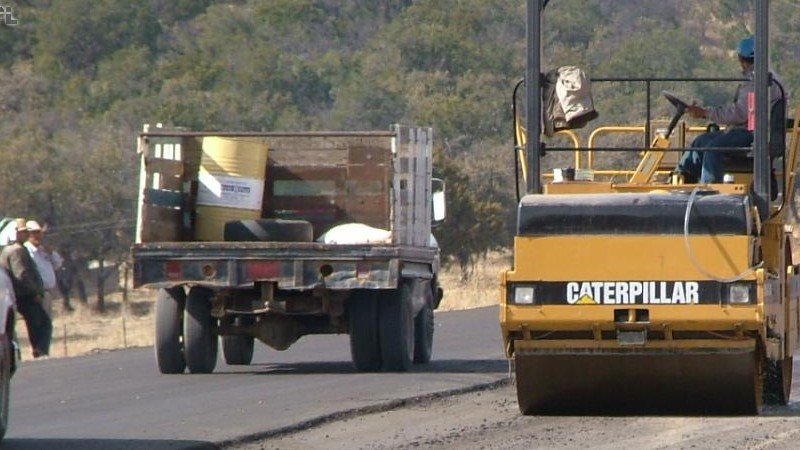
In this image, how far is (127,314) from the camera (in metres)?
49.0

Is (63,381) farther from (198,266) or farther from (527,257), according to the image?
(527,257)

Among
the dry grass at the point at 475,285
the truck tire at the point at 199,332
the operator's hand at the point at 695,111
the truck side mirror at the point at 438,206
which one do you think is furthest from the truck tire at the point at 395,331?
the dry grass at the point at 475,285

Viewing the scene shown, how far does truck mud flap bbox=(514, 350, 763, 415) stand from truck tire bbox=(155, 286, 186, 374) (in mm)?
5702

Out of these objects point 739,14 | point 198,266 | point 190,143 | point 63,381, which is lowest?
point 63,381

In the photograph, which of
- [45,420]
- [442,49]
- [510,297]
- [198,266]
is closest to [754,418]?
[510,297]

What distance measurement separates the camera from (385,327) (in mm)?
17812

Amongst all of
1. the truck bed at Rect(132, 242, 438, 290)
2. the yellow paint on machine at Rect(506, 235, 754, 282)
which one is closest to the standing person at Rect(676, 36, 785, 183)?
the yellow paint on machine at Rect(506, 235, 754, 282)

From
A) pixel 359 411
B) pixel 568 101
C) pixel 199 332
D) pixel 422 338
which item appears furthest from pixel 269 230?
pixel 568 101

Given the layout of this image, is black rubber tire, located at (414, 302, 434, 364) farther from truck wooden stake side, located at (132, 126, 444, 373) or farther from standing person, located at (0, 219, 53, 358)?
standing person, located at (0, 219, 53, 358)

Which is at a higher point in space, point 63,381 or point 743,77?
point 743,77

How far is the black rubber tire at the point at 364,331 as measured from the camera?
704 inches

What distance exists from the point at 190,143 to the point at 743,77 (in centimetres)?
795

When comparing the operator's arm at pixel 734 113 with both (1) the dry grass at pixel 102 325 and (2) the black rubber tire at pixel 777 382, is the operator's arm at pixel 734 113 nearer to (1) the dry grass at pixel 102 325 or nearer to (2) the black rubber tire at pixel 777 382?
(2) the black rubber tire at pixel 777 382

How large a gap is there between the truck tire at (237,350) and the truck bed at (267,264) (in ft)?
6.15
